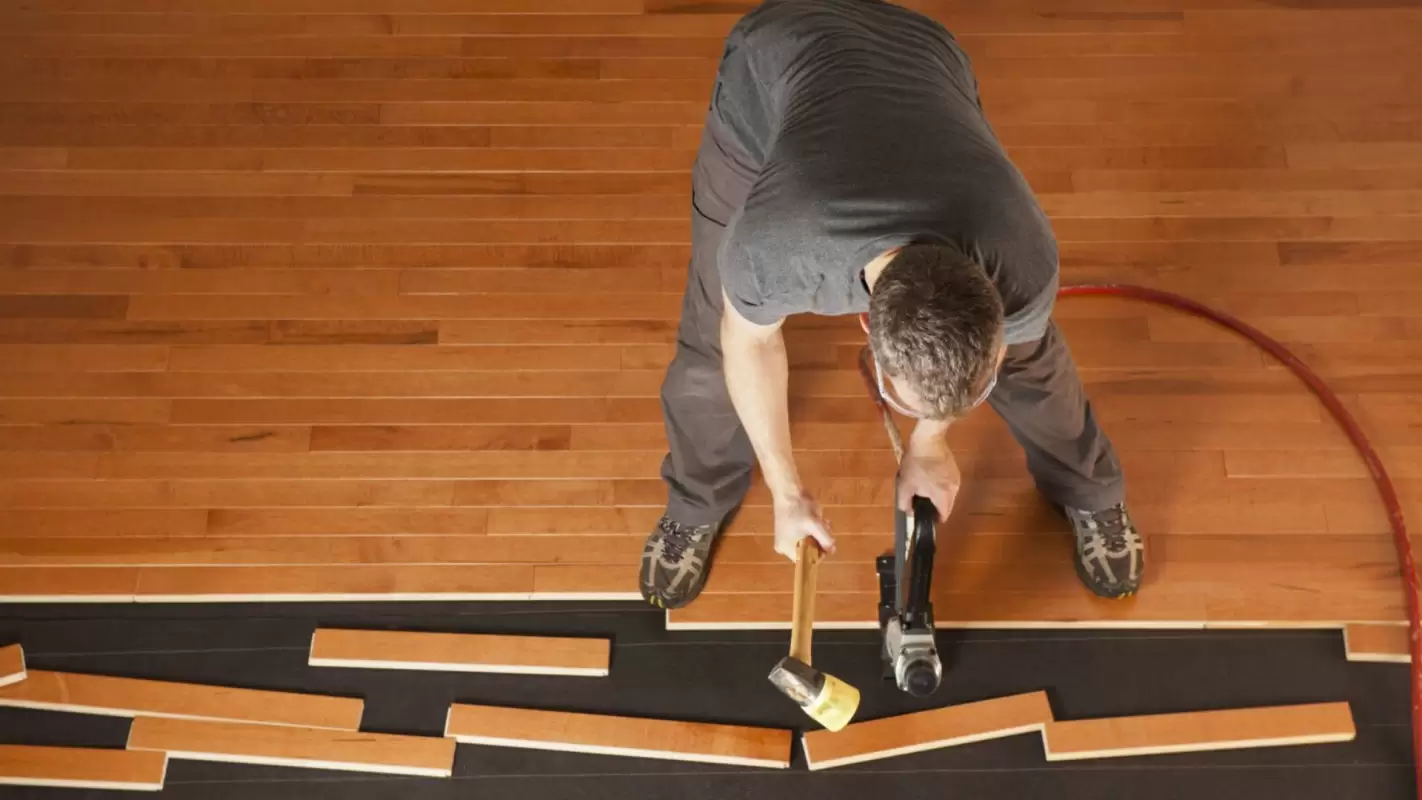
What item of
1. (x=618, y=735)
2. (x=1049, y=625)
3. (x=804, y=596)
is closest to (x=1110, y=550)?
(x=1049, y=625)

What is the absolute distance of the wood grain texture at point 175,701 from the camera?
2.14 meters

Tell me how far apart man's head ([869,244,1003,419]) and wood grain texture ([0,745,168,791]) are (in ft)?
5.52

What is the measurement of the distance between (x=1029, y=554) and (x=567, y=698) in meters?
0.98

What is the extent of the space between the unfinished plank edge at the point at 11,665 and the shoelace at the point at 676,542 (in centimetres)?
130

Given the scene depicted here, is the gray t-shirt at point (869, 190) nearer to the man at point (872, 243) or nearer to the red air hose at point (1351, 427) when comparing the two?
the man at point (872, 243)

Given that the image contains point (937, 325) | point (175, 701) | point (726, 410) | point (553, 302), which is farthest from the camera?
point (553, 302)

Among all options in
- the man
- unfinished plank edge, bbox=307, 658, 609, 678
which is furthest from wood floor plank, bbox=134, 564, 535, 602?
the man

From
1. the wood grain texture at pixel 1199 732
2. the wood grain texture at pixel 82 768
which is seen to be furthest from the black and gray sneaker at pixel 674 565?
the wood grain texture at pixel 82 768

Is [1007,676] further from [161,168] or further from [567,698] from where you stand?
[161,168]

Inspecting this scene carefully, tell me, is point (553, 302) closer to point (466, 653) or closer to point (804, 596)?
point (466, 653)

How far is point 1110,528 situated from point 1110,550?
4 cm

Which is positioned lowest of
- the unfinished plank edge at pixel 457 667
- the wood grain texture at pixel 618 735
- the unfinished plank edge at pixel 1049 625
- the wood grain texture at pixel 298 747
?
the wood grain texture at pixel 298 747

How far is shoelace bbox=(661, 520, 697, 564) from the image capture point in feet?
7.19

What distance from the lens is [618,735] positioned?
6.91 feet
